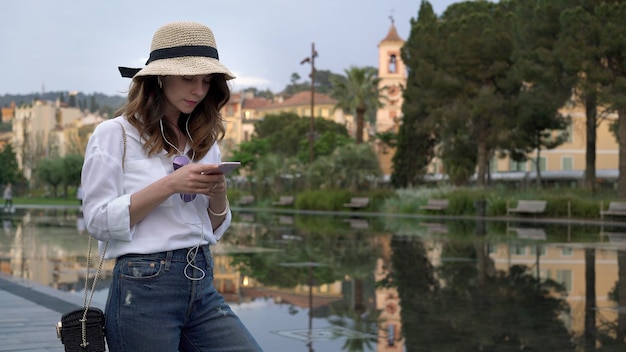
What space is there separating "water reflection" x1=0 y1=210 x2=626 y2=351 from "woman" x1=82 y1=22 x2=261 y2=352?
469cm

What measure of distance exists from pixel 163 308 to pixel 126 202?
0.36m

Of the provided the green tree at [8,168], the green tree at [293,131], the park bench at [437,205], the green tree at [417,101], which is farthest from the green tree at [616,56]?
the green tree at [8,168]

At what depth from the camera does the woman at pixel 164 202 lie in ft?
10.3

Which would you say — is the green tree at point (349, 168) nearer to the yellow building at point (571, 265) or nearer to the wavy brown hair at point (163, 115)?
the yellow building at point (571, 265)

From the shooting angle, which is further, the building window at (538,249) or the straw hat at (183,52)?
the building window at (538,249)

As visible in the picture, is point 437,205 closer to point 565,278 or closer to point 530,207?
point 530,207

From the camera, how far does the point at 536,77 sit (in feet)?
133

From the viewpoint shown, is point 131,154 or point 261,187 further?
point 261,187

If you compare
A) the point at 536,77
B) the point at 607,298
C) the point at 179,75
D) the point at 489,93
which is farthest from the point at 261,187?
the point at 179,75

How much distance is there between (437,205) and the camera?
41719 mm

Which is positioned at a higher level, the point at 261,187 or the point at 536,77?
the point at 536,77

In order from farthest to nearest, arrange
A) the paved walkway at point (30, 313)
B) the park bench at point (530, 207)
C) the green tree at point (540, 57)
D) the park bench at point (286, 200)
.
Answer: the park bench at point (286, 200), the green tree at point (540, 57), the park bench at point (530, 207), the paved walkway at point (30, 313)

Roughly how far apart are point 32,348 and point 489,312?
4.88 meters

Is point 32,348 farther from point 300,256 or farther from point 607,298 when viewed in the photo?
point 300,256
